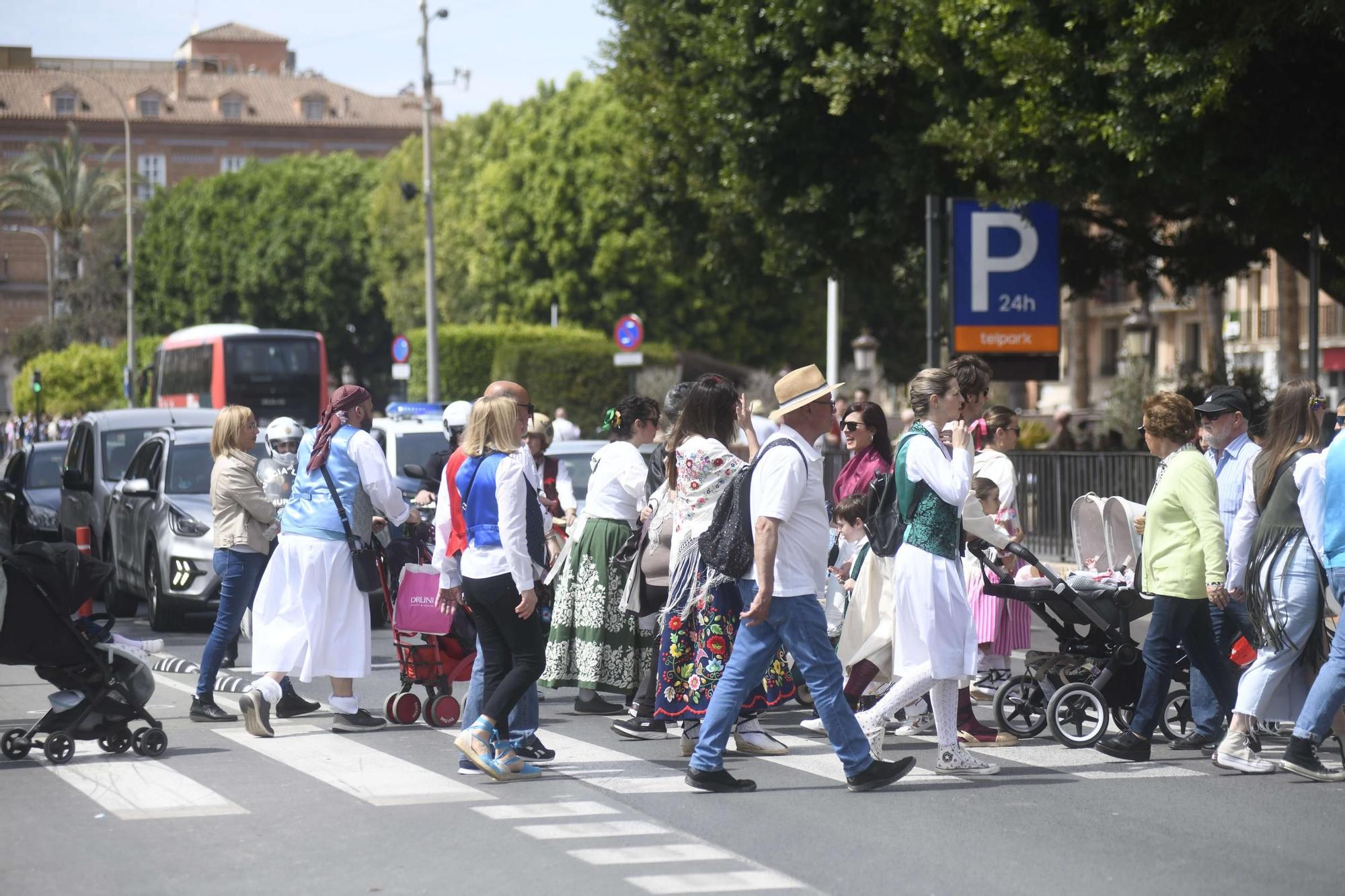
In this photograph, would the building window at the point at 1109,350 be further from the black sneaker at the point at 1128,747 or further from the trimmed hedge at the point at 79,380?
the black sneaker at the point at 1128,747

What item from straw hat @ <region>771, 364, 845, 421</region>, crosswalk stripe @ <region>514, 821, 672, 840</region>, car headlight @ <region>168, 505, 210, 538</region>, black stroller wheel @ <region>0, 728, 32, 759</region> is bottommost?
crosswalk stripe @ <region>514, 821, 672, 840</region>

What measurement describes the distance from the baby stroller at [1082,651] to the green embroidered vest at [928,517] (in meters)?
0.80

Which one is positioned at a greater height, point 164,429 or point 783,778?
point 164,429

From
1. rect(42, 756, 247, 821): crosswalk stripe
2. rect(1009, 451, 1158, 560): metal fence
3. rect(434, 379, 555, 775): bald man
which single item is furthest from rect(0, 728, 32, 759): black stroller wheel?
rect(1009, 451, 1158, 560): metal fence

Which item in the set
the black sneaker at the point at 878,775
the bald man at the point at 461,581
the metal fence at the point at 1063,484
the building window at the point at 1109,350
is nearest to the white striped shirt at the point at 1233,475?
the black sneaker at the point at 878,775

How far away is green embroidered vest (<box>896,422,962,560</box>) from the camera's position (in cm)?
802

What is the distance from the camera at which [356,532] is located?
944 centimetres

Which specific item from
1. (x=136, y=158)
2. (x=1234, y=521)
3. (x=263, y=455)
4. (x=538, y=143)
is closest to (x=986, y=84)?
(x=263, y=455)

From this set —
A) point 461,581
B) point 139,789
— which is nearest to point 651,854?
point 461,581

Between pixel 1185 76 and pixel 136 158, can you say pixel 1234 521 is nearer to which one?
pixel 1185 76

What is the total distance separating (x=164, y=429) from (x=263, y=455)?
1.55 metres

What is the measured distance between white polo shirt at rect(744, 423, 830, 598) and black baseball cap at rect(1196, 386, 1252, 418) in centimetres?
220

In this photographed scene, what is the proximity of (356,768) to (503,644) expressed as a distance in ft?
3.00

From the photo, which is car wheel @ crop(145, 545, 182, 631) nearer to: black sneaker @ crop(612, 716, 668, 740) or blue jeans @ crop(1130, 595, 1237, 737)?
black sneaker @ crop(612, 716, 668, 740)
